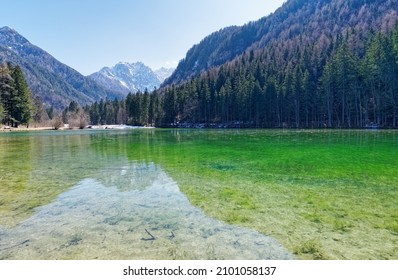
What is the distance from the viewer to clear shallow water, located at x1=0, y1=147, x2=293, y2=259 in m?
5.40

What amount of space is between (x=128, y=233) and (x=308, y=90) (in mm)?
89558

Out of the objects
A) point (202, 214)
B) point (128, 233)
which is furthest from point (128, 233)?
point (202, 214)

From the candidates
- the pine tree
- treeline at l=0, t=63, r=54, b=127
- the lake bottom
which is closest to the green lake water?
the lake bottom

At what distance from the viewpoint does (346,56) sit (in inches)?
2945

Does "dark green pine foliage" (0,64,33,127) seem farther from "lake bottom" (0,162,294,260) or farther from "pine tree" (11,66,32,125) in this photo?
"lake bottom" (0,162,294,260)

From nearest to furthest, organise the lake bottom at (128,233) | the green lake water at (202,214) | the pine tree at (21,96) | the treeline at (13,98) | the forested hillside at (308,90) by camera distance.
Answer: the lake bottom at (128,233)
the green lake water at (202,214)
the forested hillside at (308,90)
the treeline at (13,98)
the pine tree at (21,96)

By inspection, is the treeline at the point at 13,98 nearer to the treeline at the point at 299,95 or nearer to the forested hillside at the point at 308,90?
the treeline at the point at 299,95

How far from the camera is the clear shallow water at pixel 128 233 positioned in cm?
540

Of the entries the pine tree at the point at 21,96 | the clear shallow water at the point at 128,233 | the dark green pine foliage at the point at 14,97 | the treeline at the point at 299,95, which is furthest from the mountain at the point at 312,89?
the clear shallow water at the point at 128,233

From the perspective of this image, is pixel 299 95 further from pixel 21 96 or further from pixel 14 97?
pixel 14 97

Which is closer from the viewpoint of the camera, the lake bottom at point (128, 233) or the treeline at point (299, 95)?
the lake bottom at point (128, 233)
